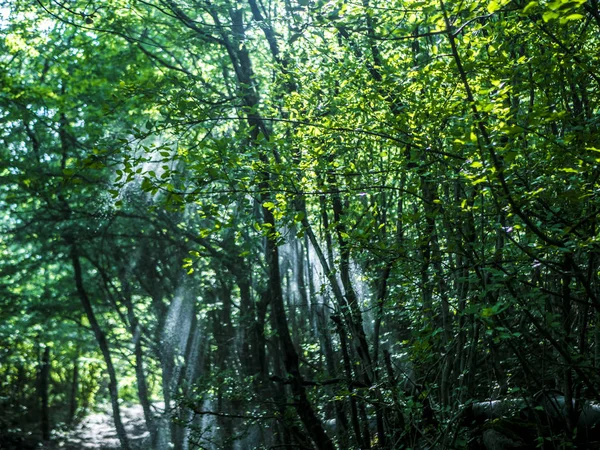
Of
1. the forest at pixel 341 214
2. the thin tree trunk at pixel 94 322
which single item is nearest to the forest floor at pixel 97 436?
the thin tree trunk at pixel 94 322

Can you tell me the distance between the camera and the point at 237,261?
10211mm

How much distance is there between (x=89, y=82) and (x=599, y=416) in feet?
31.3

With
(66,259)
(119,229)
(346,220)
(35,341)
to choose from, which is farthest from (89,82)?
(346,220)

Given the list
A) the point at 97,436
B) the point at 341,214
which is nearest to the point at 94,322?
Result: the point at 97,436

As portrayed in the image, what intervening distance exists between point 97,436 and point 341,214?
15.4 metres

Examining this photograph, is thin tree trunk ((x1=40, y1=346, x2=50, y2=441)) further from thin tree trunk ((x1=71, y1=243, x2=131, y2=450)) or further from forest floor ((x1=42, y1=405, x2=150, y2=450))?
thin tree trunk ((x1=71, y1=243, x2=131, y2=450))

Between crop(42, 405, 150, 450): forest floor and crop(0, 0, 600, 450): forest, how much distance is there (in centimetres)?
178

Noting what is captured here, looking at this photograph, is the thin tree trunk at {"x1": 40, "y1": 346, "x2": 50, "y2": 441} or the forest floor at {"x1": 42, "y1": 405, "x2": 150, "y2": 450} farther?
the thin tree trunk at {"x1": 40, "y1": 346, "x2": 50, "y2": 441}

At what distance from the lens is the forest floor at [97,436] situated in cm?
1523

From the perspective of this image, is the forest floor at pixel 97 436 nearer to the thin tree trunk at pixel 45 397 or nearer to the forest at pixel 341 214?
the thin tree trunk at pixel 45 397

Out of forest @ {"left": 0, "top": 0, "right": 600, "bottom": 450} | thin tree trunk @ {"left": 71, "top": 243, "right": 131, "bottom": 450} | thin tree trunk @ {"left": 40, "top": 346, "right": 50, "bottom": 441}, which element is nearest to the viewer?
forest @ {"left": 0, "top": 0, "right": 600, "bottom": 450}

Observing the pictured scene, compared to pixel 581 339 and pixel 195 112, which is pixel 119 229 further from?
pixel 581 339

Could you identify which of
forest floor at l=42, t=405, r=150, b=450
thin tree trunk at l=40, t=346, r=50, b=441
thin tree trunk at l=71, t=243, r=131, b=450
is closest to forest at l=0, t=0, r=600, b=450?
thin tree trunk at l=71, t=243, r=131, b=450

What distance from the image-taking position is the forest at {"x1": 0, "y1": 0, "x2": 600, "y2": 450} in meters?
3.29
